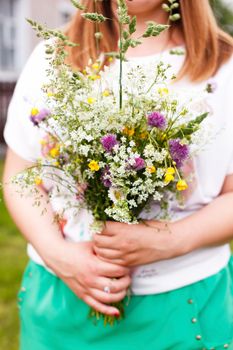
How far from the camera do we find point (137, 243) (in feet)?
6.16

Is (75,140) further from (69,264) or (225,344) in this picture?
(225,344)

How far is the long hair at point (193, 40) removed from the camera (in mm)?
2072

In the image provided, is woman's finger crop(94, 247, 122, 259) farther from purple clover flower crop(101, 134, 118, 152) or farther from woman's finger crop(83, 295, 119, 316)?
purple clover flower crop(101, 134, 118, 152)

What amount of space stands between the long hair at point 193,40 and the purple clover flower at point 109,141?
0.58 meters

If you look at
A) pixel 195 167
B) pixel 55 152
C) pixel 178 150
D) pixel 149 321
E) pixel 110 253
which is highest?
pixel 178 150

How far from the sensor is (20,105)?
218 cm

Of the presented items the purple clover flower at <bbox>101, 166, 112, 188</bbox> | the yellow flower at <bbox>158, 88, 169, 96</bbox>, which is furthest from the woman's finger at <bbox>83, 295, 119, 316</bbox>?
the yellow flower at <bbox>158, 88, 169, 96</bbox>

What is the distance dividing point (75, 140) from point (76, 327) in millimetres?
762

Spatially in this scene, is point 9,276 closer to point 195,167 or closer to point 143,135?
point 195,167

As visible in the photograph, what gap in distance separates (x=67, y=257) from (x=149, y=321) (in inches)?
13.7

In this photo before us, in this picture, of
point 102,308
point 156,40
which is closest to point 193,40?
point 156,40

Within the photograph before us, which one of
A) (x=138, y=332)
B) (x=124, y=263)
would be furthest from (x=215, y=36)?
(x=138, y=332)

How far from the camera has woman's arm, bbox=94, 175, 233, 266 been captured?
187cm

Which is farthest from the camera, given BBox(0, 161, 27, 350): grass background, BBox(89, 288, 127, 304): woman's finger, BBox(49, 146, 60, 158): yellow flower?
BBox(0, 161, 27, 350): grass background
